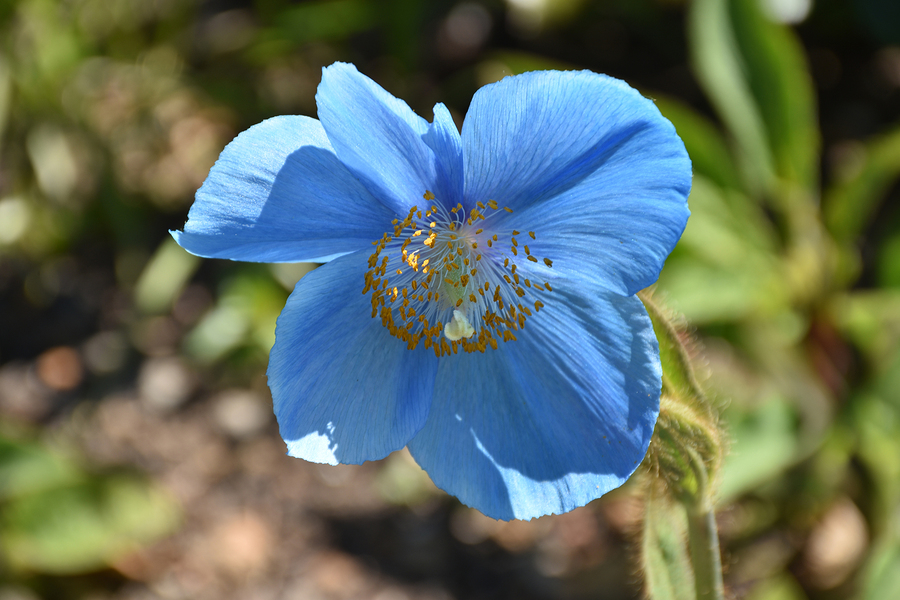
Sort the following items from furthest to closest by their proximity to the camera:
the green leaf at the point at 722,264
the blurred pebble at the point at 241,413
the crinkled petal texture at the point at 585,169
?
the blurred pebble at the point at 241,413, the green leaf at the point at 722,264, the crinkled petal texture at the point at 585,169

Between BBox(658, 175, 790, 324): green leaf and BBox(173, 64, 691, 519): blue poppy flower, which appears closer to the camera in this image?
BBox(173, 64, 691, 519): blue poppy flower

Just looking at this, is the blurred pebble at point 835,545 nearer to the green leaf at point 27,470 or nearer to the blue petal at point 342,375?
the blue petal at point 342,375

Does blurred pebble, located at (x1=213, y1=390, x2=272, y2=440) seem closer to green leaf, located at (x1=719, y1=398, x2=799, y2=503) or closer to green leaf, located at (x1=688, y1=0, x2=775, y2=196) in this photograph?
green leaf, located at (x1=719, y1=398, x2=799, y2=503)

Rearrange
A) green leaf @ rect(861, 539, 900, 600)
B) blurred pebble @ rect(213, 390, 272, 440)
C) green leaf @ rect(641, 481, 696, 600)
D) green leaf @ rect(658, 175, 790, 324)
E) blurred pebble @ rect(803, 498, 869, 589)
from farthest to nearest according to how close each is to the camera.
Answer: blurred pebble @ rect(213, 390, 272, 440), blurred pebble @ rect(803, 498, 869, 589), green leaf @ rect(658, 175, 790, 324), green leaf @ rect(861, 539, 900, 600), green leaf @ rect(641, 481, 696, 600)

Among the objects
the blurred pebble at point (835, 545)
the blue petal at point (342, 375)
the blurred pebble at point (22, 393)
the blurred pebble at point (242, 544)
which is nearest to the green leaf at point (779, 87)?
the blurred pebble at point (835, 545)

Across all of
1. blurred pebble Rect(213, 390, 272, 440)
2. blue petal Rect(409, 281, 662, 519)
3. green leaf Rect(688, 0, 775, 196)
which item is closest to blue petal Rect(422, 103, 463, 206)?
blue petal Rect(409, 281, 662, 519)

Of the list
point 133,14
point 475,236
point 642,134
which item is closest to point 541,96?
point 642,134

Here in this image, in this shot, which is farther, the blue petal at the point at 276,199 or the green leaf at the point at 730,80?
the green leaf at the point at 730,80
